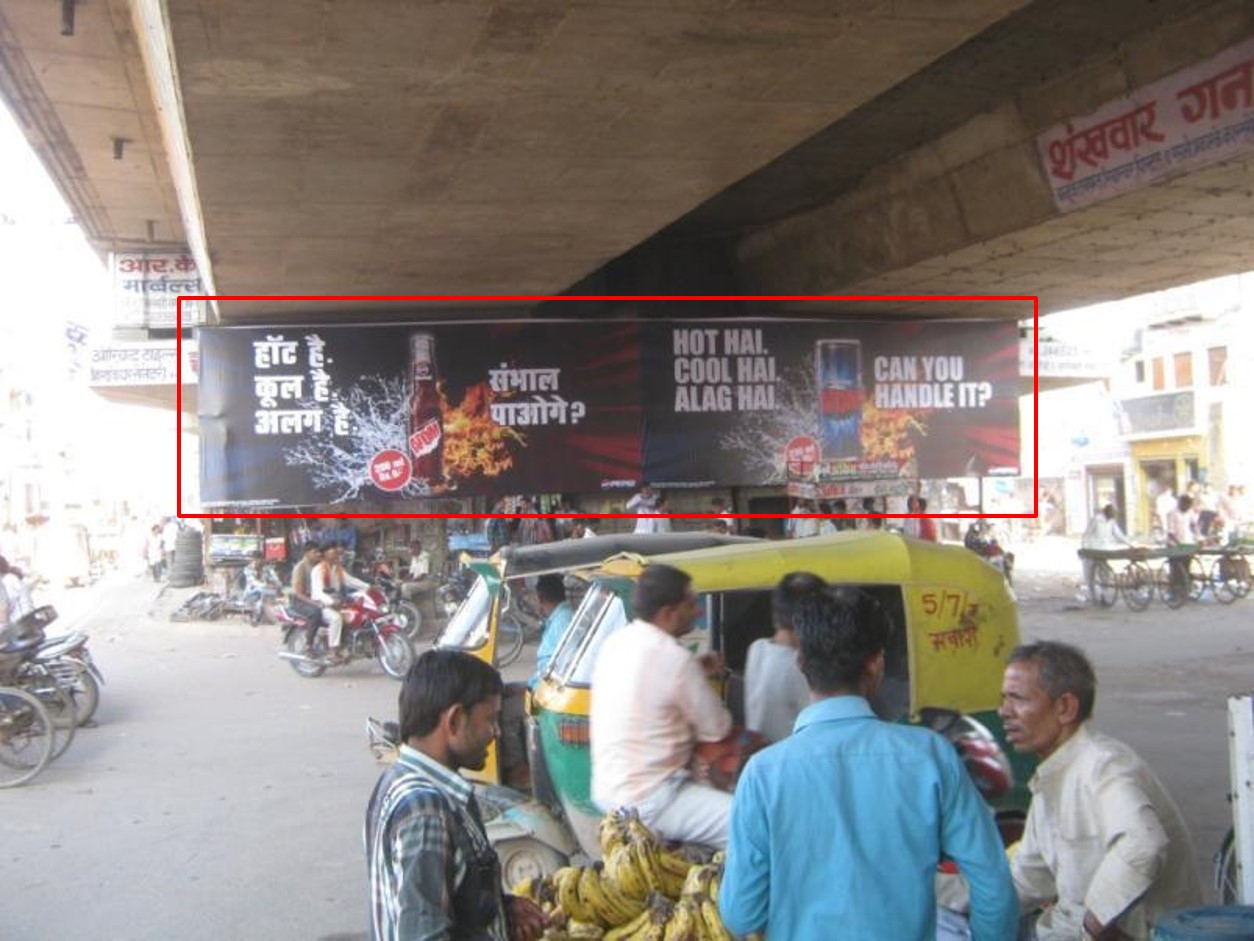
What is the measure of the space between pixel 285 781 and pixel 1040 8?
25.8ft

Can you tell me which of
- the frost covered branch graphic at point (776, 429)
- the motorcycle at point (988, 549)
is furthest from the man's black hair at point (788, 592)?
the motorcycle at point (988, 549)

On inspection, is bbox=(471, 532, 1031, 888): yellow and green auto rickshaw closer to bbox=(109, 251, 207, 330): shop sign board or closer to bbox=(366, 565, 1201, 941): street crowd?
bbox=(366, 565, 1201, 941): street crowd

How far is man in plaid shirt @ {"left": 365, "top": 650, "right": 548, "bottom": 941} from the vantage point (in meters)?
2.33

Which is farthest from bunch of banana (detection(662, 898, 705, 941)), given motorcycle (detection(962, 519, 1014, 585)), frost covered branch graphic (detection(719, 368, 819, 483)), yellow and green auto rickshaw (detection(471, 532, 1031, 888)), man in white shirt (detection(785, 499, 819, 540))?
motorcycle (detection(962, 519, 1014, 585))

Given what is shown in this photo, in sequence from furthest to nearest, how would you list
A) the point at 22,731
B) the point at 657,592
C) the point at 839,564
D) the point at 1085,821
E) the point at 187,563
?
the point at 187,563 < the point at 22,731 < the point at 839,564 < the point at 657,592 < the point at 1085,821

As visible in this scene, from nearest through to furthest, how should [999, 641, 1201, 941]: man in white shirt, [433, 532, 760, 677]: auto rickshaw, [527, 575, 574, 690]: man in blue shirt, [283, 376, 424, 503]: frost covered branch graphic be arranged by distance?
[999, 641, 1201, 941]: man in white shirt, [527, 575, 574, 690]: man in blue shirt, [433, 532, 760, 677]: auto rickshaw, [283, 376, 424, 503]: frost covered branch graphic

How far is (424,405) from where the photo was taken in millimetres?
16125

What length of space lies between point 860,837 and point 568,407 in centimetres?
1421

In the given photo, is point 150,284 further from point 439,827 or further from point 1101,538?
point 439,827

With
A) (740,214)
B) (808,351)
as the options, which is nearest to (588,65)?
(740,214)

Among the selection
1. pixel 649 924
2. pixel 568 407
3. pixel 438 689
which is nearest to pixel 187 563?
pixel 568 407

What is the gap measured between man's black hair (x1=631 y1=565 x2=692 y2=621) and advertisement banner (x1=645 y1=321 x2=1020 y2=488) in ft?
39.0

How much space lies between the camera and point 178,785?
357 inches

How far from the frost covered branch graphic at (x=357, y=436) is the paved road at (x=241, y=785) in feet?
7.87
